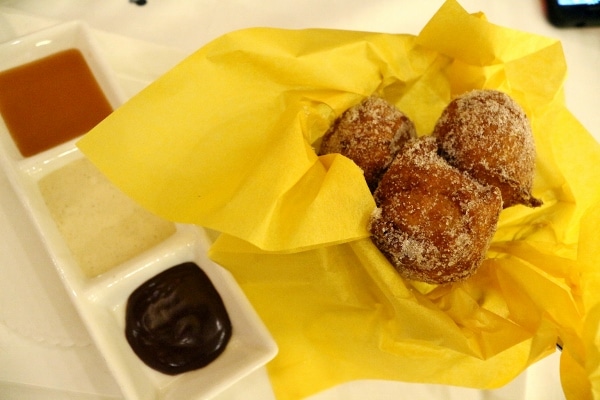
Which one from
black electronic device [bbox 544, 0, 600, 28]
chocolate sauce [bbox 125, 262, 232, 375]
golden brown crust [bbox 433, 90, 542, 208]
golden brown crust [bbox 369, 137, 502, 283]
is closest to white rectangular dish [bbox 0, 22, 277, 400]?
chocolate sauce [bbox 125, 262, 232, 375]

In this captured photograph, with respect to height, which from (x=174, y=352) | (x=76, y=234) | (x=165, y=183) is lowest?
(x=174, y=352)

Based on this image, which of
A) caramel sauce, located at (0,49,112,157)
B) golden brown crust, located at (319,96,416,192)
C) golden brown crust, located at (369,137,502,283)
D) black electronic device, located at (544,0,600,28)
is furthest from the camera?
black electronic device, located at (544,0,600,28)

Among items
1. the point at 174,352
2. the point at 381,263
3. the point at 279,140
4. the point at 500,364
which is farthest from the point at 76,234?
the point at 500,364

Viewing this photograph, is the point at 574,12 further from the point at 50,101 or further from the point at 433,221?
the point at 50,101

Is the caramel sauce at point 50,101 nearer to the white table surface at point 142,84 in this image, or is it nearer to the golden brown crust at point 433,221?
the white table surface at point 142,84

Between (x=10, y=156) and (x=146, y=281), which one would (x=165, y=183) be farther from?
(x=10, y=156)

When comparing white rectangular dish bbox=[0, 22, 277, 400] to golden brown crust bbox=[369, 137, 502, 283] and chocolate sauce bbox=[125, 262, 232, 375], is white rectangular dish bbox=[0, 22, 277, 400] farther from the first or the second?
golden brown crust bbox=[369, 137, 502, 283]
